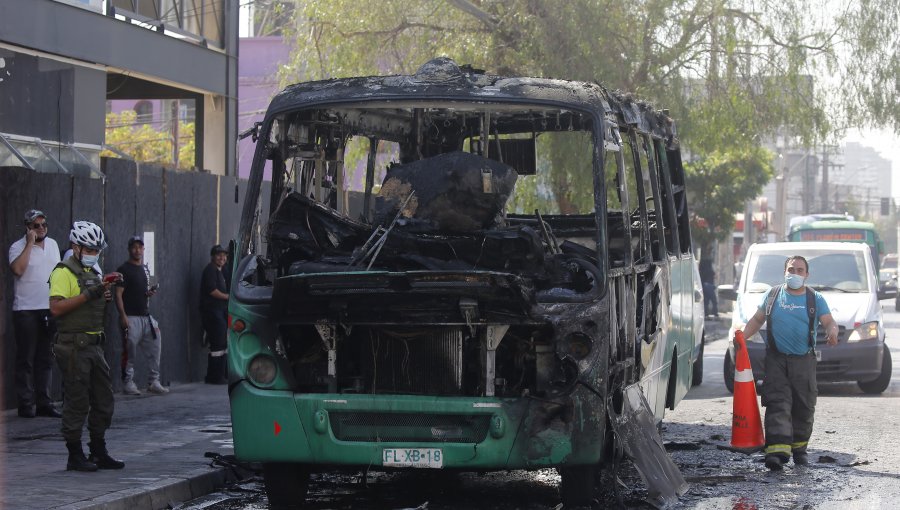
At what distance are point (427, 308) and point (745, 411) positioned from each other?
438 cm

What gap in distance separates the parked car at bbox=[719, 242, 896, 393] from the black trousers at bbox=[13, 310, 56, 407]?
763 cm

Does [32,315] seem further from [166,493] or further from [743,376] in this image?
[743,376]

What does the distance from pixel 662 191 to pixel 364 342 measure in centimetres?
416

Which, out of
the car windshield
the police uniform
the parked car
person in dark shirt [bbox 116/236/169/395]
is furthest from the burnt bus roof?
the car windshield

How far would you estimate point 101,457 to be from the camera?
9.60 meters

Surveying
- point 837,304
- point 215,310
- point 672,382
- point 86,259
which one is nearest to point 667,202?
point 672,382

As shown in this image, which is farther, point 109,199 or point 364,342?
point 109,199

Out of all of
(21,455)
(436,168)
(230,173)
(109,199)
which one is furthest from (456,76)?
(230,173)

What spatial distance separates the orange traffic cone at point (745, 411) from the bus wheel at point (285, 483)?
4.07 m

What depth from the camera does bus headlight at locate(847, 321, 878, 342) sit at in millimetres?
16328

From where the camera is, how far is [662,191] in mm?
11477

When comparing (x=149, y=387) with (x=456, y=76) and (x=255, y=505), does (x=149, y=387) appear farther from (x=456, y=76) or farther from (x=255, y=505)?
(x=456, y=76)

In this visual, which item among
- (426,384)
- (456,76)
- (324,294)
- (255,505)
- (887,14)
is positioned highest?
(887,14)

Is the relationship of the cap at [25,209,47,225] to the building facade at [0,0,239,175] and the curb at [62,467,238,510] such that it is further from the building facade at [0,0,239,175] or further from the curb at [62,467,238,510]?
the curb at [62,467,238,510]
